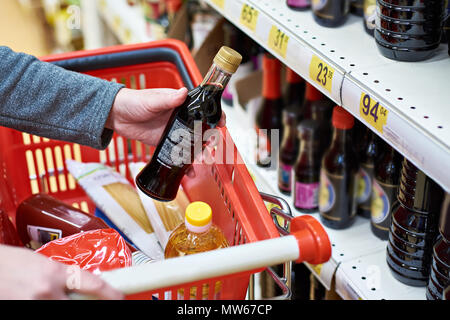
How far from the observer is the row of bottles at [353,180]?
116 centimetres

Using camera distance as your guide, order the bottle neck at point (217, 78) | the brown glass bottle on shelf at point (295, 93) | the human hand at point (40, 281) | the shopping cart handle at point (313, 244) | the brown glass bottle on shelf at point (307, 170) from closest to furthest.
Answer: the human hand at point (40, 281) → the shopping cart handle at point (313, 244) → the bottle neck at point (217, 78) → the brown glass bottle on shelf at point (307, 170) → the brown glass bottle on shelf at point (295, 93)

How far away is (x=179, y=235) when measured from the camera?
119cm

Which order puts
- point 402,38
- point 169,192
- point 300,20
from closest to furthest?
point 402,38 → point 169,192 → point 300,20

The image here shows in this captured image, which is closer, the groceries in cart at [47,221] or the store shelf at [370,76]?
the store shelf at [370,76]

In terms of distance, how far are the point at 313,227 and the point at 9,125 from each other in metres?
0.74

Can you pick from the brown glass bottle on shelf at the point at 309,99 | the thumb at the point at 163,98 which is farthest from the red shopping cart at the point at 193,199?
the brown glass bottle on shelf at the point at 309,99

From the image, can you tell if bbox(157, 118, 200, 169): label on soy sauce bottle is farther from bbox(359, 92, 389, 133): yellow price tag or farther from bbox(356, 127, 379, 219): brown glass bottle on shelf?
bbox(356, 127, 379, 219): brown glass bottle on shelf

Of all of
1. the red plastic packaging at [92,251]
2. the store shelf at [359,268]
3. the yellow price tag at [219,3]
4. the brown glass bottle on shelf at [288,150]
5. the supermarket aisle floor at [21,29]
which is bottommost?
the supermarket aisle floor at [21,29]

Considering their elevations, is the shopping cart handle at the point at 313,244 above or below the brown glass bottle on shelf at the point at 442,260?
above

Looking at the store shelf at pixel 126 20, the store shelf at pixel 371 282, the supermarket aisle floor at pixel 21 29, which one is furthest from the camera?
the supermarket aisle floor at pixel 21 29

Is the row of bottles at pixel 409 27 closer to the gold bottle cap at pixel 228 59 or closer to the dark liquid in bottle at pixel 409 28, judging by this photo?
the dark liquid in bottle at pixel 409 28

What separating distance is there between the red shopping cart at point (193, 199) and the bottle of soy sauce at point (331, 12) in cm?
30

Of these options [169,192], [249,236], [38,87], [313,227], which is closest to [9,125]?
[38,87]
